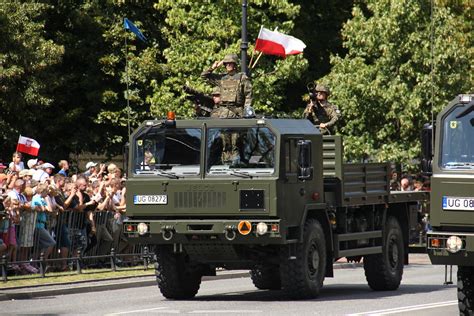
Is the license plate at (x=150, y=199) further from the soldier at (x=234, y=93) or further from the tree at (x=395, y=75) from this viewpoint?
the tree at (x=395, y=75)

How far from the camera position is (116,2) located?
48.3m

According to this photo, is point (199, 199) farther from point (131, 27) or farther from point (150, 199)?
point (131, 27)

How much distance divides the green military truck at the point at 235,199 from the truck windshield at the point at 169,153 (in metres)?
0.01

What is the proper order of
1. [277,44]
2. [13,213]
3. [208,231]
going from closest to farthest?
[208,231] < [13,213] < [277,44]

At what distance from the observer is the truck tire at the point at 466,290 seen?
54.6 ft

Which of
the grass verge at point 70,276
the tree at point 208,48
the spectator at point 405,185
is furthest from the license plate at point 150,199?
the tree at point 208,48

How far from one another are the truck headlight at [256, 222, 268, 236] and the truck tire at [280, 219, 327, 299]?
1.53 ft

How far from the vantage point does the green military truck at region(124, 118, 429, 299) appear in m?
20.9

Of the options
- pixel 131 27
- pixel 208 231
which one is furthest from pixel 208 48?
pixel 208 231

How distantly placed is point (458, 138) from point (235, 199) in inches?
184

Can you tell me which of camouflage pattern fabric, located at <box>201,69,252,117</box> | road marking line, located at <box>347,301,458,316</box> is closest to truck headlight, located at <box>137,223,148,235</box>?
camouflage pattern fabric, located at <box>201,69,252,117</box>

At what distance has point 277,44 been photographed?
104ft

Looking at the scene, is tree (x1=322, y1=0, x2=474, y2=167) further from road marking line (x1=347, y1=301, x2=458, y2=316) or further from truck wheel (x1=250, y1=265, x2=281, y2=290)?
road marking line (x1=347, y1=301, x2=458, y2=316)

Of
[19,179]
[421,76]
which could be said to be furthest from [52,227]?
[421,76]
